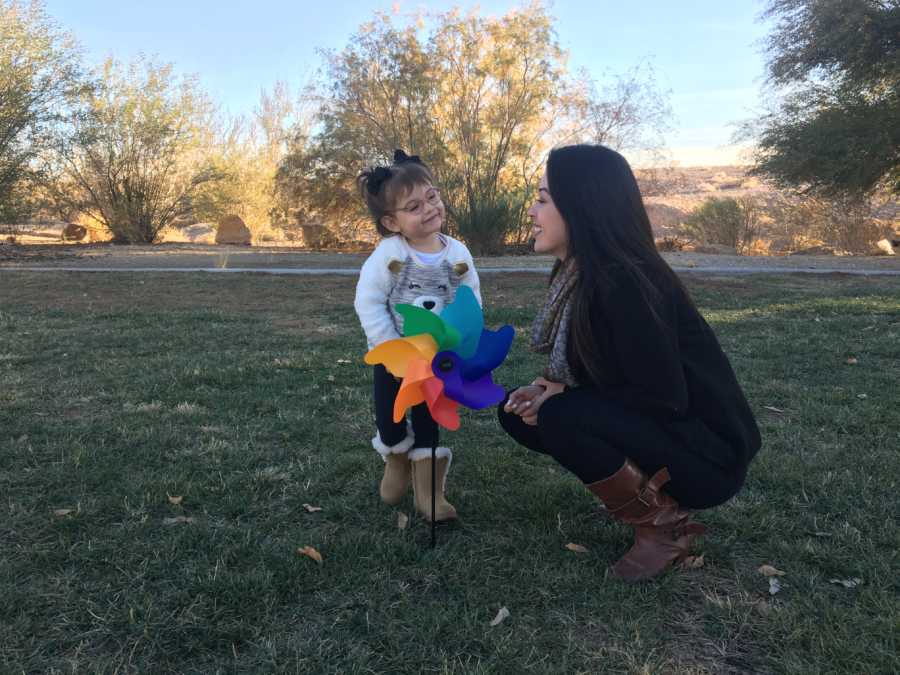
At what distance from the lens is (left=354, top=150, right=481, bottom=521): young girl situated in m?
2.60

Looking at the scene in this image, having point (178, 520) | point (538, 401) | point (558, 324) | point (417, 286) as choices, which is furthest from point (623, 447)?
point (178, 520)

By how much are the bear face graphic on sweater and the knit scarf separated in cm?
44

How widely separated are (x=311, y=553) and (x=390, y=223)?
1297mm

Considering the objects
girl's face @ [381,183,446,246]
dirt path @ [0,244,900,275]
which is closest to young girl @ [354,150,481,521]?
girl's face @ [381,183,446,246]

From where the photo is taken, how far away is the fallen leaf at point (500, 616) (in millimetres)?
2035

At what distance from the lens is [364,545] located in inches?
98.0

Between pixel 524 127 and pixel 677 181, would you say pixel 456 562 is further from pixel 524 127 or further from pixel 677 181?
pixel 677 181

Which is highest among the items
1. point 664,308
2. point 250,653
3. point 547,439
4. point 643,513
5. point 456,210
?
point 456,210

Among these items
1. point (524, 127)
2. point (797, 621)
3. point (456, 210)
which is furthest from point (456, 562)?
point (524, 127)

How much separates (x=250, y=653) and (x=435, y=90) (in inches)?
692

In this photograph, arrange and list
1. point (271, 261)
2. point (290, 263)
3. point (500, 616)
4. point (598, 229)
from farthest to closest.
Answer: point (271, 261) < point (290, 263) < point (598, 229) < point (500, 616)

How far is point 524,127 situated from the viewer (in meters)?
18.0

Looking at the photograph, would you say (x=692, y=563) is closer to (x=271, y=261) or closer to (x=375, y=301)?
(x=375, y=301)

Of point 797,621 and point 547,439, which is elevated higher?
point 547,439
